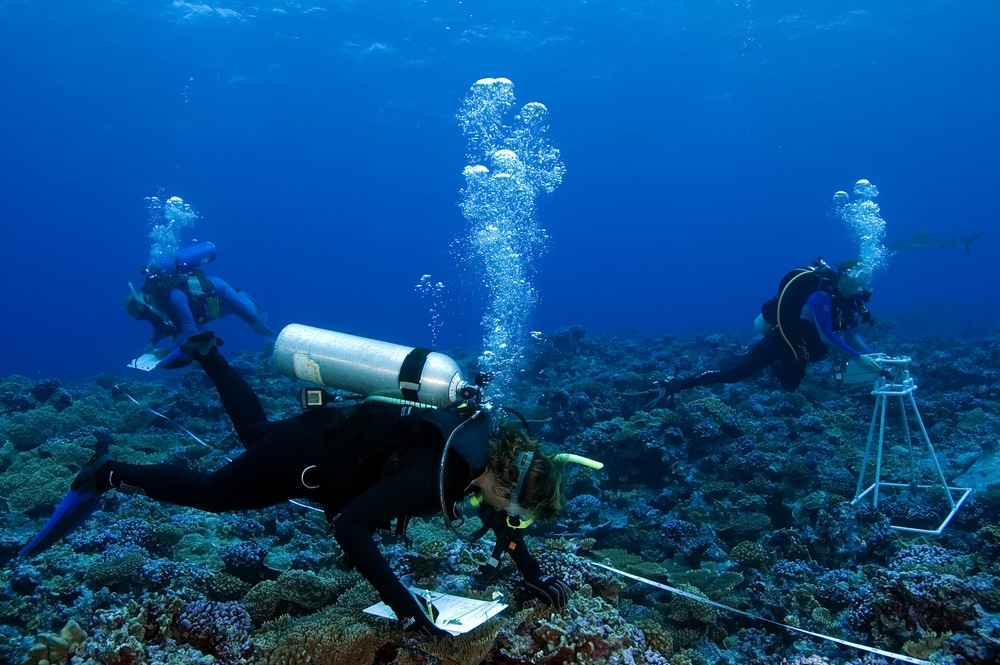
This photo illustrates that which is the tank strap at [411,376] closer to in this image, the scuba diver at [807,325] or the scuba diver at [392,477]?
the scuba diver at [392,477]

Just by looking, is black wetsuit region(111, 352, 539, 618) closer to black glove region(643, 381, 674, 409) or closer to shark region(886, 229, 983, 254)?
black glove region(643, 381, 674, 409)

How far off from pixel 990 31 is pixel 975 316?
33100mm

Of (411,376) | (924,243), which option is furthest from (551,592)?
(924,243)

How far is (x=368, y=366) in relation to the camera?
142 inches

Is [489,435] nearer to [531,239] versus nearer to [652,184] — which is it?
[531,239]

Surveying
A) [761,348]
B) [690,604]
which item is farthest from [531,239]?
[690,604]

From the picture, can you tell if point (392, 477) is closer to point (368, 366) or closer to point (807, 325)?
point (368, 366)

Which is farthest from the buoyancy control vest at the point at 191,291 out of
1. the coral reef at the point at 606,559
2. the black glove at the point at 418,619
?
the black glove at the point at 418,619

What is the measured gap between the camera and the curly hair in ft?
10.5

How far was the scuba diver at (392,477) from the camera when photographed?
281 centimetres

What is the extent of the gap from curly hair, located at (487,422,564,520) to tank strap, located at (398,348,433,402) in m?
0.58

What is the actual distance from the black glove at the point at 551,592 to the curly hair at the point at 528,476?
645 mm

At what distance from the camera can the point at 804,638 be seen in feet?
14.7

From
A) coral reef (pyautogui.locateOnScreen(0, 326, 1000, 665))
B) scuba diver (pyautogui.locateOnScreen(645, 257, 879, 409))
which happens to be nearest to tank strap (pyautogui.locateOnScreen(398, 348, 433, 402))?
coral reef (pyautogui.locateOnScreen(0, 326, 1000, 665))
